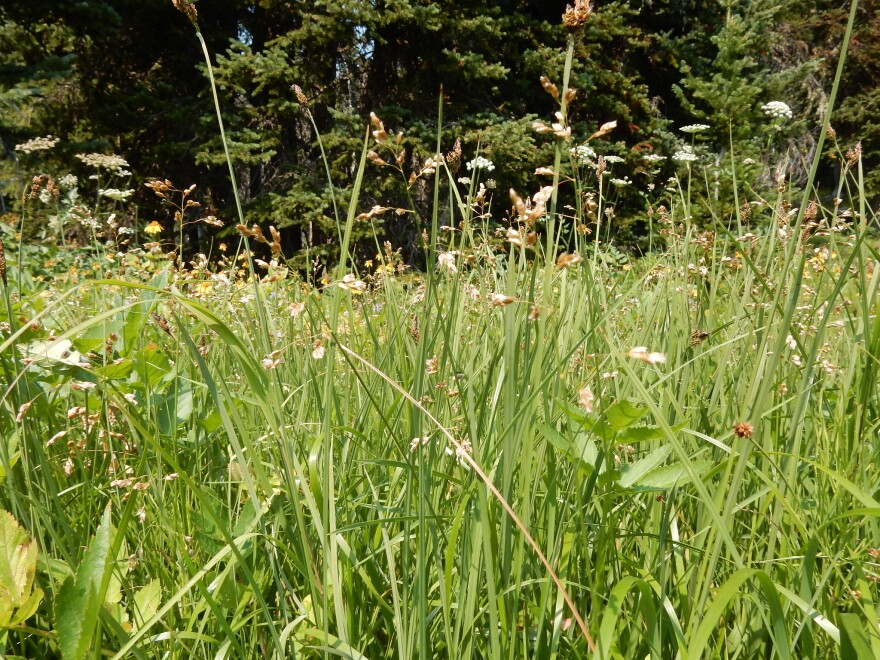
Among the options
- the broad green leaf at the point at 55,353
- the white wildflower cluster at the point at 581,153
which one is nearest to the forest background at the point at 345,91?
the white wildflower cluster at the point at 581,153

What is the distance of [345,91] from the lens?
8195 millimetres

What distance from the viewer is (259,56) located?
6824 millimetres

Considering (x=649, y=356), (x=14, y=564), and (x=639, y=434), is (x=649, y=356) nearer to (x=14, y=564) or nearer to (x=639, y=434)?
(x=639, y=434)

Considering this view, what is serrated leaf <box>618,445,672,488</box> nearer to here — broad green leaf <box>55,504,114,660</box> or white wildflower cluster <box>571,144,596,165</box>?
white wildflower cluster <box>571,144,596,165</box>

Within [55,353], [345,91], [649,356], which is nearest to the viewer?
Answer: [649,356]

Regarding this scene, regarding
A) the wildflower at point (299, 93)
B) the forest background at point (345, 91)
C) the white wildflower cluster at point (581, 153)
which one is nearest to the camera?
the wildflower at point (299, 93)

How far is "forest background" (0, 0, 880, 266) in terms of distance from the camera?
23.0ft

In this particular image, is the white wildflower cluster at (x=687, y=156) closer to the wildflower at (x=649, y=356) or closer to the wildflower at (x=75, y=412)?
the wildflower at (x=649, y=356)

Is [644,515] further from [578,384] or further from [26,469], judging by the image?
[26,469]

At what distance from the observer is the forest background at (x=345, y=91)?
7000 millimetres

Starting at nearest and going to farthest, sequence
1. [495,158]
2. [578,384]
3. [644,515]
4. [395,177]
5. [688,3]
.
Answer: [644,515]
[578,384]
[395,177]
[495,158]
[688,3]

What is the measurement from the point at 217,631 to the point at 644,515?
491mm

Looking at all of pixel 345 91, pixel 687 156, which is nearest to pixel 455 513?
pixel 687 156

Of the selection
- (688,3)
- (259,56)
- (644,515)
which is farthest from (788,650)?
(688,3)
